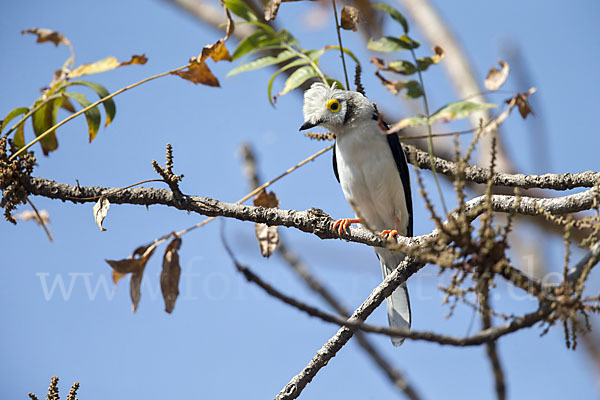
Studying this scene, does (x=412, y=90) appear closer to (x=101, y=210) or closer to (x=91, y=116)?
(x=101, y=210)

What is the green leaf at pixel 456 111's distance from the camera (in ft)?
7.22

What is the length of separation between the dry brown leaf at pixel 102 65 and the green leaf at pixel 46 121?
29 centimetres

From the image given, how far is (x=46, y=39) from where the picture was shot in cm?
456

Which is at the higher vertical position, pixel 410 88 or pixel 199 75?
pixel 199 75

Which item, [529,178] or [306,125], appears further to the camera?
[306,125]

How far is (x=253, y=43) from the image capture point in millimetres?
4285

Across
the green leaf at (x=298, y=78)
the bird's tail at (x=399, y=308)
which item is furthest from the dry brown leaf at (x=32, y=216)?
the bird's tail at (x=399, y=308)

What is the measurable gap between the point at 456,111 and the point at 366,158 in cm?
305

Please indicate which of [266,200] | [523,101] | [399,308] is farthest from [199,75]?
[399,308]

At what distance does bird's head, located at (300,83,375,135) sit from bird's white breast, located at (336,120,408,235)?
0.26ft

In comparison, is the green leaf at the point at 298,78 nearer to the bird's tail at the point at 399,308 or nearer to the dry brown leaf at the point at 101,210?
the dry brown leaf at the point at 101,210

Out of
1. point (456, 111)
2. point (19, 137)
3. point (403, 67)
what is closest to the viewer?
point (456, 111)

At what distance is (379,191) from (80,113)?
2.64m

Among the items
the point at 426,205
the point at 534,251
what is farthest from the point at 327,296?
the point at 426,205
